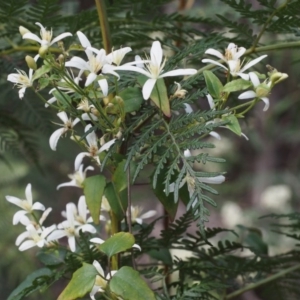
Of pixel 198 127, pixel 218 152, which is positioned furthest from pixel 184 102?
pixel 218 152

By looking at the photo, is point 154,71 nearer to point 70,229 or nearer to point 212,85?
point 212,85

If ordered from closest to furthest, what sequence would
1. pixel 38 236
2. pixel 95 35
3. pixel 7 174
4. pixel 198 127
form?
pixel 198 127 → pixel 38 236 → pixel 95 35 → pixel 7 174

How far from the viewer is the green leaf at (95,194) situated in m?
0.50

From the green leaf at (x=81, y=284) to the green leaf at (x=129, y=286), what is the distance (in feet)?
0.05

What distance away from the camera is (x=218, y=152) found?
8.59 feet

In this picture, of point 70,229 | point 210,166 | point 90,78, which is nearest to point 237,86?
point 90,78

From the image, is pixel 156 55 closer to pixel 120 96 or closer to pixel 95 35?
pixel 120 96

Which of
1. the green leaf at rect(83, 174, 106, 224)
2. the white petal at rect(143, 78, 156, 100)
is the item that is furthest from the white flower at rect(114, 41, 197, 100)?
the green leaf at rect(83, 174, 106, 224)

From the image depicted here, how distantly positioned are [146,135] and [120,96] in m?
0.05

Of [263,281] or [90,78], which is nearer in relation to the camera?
[90,78]

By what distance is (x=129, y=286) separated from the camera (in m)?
0.44

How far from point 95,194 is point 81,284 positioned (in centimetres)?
9

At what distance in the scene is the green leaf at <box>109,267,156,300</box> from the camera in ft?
1.42

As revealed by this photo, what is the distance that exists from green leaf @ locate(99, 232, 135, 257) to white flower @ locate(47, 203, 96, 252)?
102 millimetres
